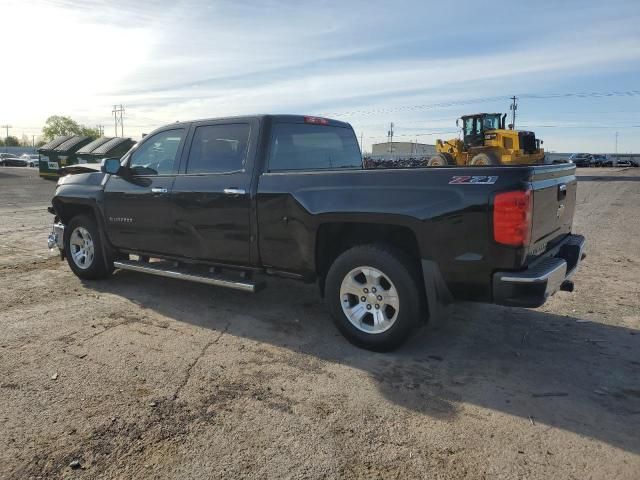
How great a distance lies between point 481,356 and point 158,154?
155 inches

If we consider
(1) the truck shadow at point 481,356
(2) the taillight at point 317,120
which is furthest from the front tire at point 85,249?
(2) the taillight at point 317,120

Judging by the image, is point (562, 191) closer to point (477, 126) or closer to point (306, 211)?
point (306, 211)

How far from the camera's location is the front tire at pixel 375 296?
3.96 m

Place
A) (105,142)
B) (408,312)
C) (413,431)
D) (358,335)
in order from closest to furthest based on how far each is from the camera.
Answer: (413,431)
(408,312)
(358,335)
(105,142)

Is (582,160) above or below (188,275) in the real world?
above

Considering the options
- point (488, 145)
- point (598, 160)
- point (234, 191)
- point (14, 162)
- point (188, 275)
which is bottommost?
point (188, 275)

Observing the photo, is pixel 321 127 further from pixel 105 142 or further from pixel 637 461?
pixel 105 142

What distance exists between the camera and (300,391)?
352 centimetres

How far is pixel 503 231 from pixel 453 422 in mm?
1309

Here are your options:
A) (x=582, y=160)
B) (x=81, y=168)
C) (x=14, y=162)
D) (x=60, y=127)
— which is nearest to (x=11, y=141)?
(x=60, y=127)

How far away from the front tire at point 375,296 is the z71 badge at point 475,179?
0.78 m

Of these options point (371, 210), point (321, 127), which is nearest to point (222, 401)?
point (371, 210)

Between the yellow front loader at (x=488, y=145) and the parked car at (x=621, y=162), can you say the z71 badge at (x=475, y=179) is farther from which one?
the parked car at (x=621, y=162)

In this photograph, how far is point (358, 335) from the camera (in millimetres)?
4215
